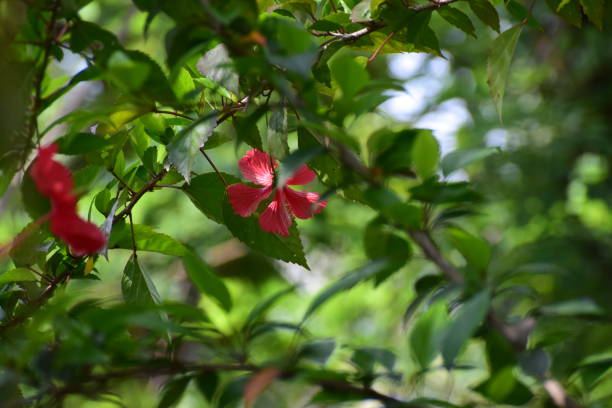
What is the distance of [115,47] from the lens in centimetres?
42

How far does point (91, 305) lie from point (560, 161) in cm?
263

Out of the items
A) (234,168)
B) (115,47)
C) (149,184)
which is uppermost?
(115,47)

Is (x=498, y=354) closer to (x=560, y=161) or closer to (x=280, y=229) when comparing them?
(x=280, y=229)

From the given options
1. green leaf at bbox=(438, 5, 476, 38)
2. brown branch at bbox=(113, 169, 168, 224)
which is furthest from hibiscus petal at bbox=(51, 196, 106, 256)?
green leaf at bbox=(438, 5, 476, 38)

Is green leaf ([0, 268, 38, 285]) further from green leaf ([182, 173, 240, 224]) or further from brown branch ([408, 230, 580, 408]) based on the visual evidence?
brown branch ([408, 230, 580, 408])

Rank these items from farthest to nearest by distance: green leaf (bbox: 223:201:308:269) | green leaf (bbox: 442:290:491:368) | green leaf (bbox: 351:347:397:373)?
green leaf (bbox: 223:201:308:269), green leaf (bbox: 351:347:397:373), green leaf (bbox: 442:290:491:368)

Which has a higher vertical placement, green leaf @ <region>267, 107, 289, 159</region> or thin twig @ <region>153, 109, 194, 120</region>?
thin twig @ <region>153, 109, 194, 120</region>

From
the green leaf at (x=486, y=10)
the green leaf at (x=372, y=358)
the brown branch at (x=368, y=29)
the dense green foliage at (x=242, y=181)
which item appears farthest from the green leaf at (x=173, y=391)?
the green leaf at (x=486, y=10)

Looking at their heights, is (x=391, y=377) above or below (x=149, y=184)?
below

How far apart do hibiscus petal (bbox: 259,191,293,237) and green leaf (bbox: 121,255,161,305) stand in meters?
0.10

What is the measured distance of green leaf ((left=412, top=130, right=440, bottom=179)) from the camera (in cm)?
38

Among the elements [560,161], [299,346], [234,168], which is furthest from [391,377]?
[560,161]

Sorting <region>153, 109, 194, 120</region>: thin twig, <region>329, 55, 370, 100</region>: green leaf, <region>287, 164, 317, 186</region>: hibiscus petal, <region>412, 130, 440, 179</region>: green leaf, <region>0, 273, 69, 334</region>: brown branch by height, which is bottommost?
<region>0, 273, 69, 334</region>: brown branch

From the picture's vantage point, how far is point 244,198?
1.74ft
